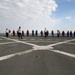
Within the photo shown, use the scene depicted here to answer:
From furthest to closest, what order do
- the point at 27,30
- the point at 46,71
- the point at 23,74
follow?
the point at 27,30 → the point at 46,71 → the point at 23,74

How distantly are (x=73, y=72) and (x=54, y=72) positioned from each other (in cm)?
78

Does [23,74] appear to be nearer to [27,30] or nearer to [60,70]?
[60,70]

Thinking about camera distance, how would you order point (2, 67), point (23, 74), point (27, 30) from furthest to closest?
point (27, 30) < point (2, 67) < point (23, 74)

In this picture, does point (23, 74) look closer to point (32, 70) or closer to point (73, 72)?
point (32, 70)

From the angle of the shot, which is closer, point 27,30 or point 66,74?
point 66,74

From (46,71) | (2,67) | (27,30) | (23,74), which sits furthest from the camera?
(27,30)

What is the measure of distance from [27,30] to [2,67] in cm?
4655

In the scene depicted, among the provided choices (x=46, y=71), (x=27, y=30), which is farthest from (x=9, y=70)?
(x=27, y=30)

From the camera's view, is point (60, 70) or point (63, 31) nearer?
point (60, 70)

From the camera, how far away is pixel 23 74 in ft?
22.5

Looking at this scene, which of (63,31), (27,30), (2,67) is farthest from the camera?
(27,30)

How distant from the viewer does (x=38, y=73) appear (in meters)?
6.99

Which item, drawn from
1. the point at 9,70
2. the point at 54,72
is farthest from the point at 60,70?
the point at 9,70

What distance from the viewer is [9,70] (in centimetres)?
752
